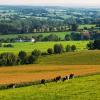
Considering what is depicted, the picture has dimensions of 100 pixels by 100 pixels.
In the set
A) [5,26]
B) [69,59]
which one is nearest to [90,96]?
[69,59]

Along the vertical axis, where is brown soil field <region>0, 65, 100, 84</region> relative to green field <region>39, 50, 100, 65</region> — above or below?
above

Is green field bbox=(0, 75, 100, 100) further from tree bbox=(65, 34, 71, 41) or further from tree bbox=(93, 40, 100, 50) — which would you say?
tree bbox=(65, 34, 71, 41)

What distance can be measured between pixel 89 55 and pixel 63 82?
151ft

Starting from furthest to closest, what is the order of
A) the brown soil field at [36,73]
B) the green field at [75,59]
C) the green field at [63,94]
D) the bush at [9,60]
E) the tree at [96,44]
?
the tree at [96,44], the bush at [9,60], the green field at [75,59], the brown soil field at [36,73], the green field at [63,94]

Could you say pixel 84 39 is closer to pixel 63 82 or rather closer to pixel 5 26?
pixel 5 26

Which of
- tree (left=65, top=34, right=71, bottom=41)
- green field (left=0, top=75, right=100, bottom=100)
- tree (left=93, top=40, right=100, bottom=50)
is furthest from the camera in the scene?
tree (left=65, top=34, right=71, bottom=41)

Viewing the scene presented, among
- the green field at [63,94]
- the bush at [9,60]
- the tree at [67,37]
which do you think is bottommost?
the tree at [67,37]

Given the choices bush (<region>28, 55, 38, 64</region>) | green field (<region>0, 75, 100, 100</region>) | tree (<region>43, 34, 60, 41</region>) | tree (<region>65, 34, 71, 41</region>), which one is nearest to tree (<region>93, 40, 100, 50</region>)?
bush (<region>28, 55, 38, 64</region>)

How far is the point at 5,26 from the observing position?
641ft

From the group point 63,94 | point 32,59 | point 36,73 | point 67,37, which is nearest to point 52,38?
point 67,37

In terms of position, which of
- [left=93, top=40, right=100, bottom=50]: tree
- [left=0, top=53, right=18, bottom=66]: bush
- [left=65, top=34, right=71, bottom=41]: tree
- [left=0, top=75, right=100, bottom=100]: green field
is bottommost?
[left=65, top=34, right=71, bottom=41]: tree

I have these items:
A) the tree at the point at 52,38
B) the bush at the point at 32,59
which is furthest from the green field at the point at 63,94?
the tree at the point at 52,38

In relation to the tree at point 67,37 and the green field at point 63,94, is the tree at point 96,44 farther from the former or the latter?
the green field at point 63,94

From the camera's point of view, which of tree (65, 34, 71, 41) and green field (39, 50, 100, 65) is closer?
green field (39, 50, 100, 65)
